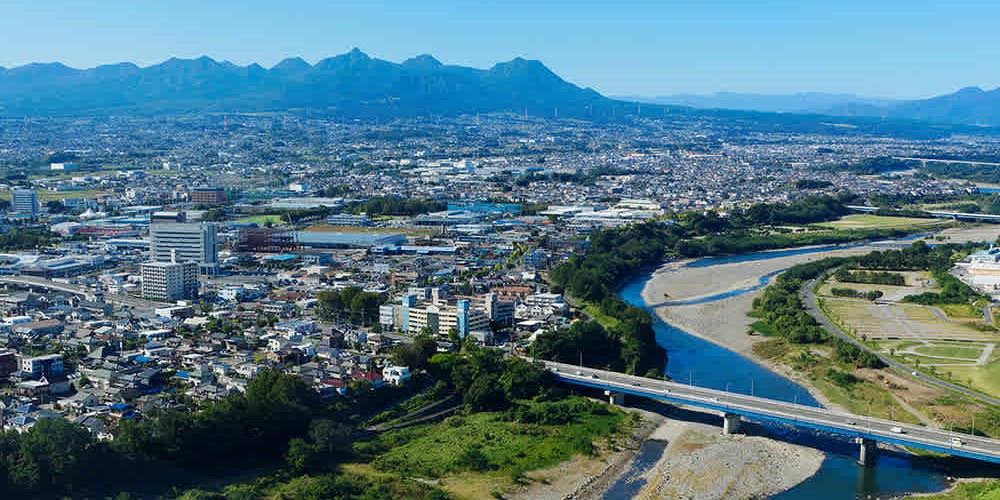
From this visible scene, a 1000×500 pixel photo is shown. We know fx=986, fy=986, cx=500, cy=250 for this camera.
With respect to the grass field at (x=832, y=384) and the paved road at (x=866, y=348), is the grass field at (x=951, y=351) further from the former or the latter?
the grass field at (x=832, y=384)

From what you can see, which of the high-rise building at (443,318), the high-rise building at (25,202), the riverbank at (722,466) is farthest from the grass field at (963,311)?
the high-rise building at (25,202)

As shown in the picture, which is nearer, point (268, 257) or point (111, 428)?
point (111, 428)

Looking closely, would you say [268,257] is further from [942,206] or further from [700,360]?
[942,206]

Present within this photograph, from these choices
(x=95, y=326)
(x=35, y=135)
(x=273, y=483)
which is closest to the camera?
(x=273, y=483)

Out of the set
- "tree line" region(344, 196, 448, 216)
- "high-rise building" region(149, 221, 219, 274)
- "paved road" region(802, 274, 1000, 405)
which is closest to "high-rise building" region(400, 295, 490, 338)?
"paved road" region(802, 274, 1000, 405)

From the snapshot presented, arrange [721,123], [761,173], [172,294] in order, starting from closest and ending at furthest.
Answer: [172,294] < [761,173] < [721,123]

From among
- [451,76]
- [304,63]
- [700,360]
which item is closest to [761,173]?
[700,360]

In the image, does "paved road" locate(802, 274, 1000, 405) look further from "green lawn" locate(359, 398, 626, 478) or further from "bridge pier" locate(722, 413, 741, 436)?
"green lawn" locate(359, 398, 626, 478)
